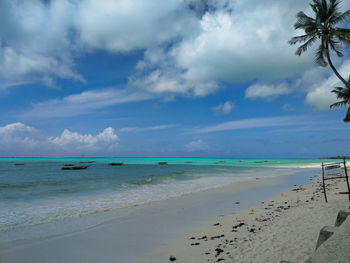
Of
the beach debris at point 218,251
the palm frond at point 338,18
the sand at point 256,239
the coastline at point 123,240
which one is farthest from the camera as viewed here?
the palm frond at point 338,18

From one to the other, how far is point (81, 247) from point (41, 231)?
2769 mm

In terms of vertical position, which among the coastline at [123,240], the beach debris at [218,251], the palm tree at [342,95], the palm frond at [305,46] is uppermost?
the palm frond at [305,46]

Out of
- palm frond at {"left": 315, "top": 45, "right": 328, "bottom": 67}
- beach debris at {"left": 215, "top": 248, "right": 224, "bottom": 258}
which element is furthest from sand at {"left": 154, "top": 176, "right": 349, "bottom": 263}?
palm frond at {"left": 315, "top": 45, "right": 328, "bottom": 67}

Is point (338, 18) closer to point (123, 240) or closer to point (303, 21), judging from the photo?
point (303, 21)

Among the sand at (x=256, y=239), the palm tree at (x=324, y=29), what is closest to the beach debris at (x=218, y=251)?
the sand at (x=256, y=239)

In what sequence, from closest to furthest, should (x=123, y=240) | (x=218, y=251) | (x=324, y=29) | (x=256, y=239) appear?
1. (x=218, y=251)
2. (x=256, y=239)
3. (x=123, y=240)
4. (x=324, y=29)

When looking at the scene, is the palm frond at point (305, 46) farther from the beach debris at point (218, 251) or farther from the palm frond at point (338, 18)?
the beach debris at point (218, 251)

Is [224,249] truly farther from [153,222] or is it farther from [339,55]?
[339,55]

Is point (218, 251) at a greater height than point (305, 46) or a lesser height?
lesser

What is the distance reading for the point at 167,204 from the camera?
13.9 meters

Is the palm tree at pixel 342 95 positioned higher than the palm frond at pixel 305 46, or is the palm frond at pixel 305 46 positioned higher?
the palm frond at pixel 305 46

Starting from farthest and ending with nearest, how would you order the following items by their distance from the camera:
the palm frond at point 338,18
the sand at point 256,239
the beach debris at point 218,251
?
the palm frond at point 338,18 → the beach debris at point 218,251 → the sand at point 256,239

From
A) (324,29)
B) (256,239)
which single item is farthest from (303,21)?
(256,239)

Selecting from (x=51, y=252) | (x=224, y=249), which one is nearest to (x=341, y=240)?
(x=224, y=249)
